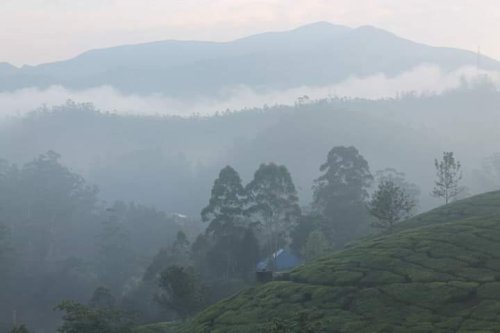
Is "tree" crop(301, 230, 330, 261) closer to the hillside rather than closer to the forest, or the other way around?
the forest

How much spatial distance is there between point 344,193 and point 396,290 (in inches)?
1723

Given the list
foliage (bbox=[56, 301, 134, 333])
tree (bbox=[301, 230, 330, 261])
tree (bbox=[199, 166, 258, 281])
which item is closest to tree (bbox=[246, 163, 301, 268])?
tree (bbox=[199, 166, 258, 281])

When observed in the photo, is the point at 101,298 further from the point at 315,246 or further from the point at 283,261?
the point at 283,261

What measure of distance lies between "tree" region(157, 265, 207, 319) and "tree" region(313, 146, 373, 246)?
31.9 m

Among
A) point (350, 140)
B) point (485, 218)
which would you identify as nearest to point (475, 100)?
point (350, 140)

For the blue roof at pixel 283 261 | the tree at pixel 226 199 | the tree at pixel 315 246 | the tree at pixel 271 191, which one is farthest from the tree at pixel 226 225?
the tree at pixel 315 246

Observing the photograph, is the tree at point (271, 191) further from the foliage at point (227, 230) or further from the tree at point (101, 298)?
the tree at point (101, 298)

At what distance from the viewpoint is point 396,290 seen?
109ft

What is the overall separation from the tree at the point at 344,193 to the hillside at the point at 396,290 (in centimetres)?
3018

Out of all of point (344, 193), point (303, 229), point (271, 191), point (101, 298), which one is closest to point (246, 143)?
point (344, 193)

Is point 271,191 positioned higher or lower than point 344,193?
lower

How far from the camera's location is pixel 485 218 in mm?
42281

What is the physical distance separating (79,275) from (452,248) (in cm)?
5450

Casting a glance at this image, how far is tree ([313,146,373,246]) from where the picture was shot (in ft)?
244
